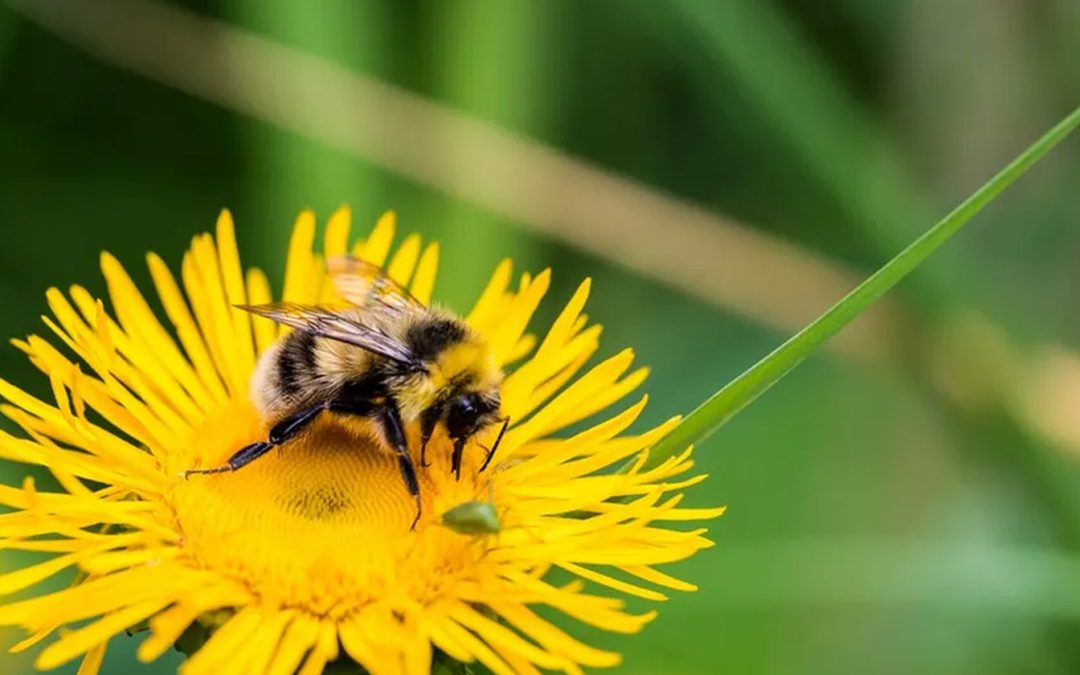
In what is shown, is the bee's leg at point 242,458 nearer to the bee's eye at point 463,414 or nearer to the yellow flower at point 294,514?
the yellow flower at point 294,514

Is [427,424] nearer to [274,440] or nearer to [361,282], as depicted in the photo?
[274,440]

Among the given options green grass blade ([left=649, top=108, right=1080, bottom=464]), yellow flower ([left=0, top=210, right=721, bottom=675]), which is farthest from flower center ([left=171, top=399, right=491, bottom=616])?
green grass blade ([left=649, top=108, right=1080, bottom=464])

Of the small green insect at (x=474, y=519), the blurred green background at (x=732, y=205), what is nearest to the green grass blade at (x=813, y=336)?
the small green insect at (x=474, y=519)

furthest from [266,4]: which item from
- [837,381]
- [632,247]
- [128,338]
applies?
[837,381]

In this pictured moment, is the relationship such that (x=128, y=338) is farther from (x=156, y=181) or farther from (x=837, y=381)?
(x=837, y=381)

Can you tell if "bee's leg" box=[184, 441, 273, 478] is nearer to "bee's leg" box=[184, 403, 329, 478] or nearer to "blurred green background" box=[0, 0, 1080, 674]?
"bee's leg" box=[184, 403, 329, 478]

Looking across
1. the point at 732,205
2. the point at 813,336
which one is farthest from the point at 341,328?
the point at 732,205
